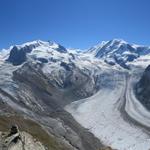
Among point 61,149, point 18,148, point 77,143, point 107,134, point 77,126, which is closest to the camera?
point 18,148

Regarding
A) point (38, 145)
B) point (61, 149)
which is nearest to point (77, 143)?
point (61, 149)

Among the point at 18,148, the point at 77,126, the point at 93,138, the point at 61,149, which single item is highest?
the point at 77,126

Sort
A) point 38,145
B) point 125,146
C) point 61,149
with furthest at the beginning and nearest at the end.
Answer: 1. point 125,146
2. point 61,149
3. point 38,145

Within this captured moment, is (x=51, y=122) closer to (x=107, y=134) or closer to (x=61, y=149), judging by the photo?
(x=107, y=134)

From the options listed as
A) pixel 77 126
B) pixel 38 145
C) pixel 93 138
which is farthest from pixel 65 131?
pixel 38 145

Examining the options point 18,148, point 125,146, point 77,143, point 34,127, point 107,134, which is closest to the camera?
point 18,148

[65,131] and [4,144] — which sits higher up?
[65,131]

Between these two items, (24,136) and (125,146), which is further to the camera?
(125,146)

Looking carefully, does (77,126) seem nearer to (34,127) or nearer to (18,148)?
(34,127)

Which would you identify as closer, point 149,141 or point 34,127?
point 34,127
